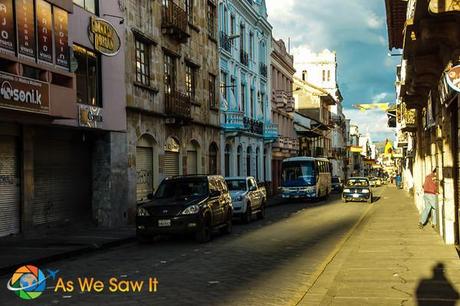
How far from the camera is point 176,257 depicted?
12336 millimetres

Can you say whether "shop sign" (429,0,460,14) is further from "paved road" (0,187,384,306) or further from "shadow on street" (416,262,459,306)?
"paved road" (0,187,384,306)

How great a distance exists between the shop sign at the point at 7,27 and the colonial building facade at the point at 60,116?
0.02m

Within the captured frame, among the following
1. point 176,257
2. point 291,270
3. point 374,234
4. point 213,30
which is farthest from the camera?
point 213,30

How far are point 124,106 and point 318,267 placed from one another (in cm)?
1224

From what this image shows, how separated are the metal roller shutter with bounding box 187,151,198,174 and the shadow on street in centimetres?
1971

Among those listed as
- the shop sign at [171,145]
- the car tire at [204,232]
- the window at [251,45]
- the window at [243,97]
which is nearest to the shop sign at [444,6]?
the car tire at [204,232]

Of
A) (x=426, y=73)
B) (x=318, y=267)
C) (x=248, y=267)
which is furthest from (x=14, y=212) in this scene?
(x=426, y=73)

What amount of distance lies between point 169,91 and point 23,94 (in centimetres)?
1222

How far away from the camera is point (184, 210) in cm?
1467


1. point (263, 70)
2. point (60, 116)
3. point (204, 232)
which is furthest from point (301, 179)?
point (60, 116)

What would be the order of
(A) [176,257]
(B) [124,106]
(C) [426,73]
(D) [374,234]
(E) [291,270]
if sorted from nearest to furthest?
(E) [291,270], (A) [176,257], (C) [426,73], (D) [374,234], (B) [124,106]

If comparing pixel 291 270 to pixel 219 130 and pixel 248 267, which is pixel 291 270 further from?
pixel 219 130

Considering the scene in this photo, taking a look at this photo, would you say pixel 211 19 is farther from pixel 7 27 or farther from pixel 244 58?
pixel 7 27

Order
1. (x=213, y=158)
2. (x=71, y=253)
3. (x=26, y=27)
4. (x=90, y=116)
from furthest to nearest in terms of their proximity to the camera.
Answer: (x=213, y=158) < (x=90, y=116) < (x=26, y=27) < (x=71, y=253)
